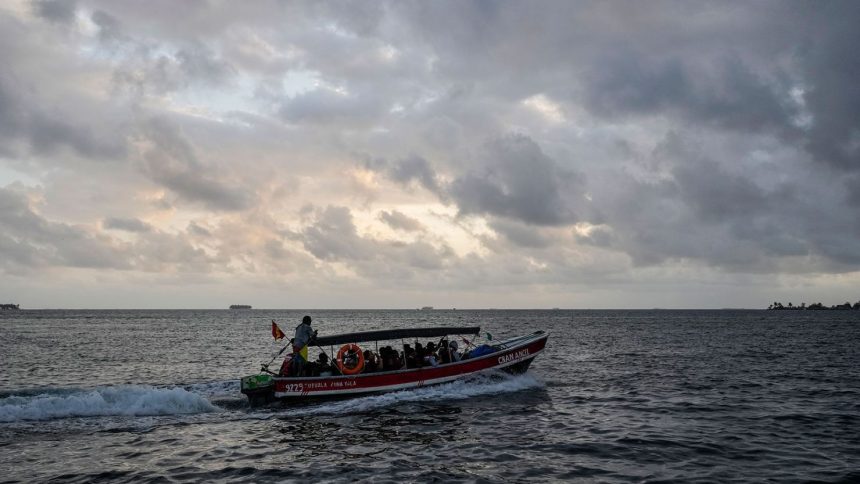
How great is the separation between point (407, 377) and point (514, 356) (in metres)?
5.67

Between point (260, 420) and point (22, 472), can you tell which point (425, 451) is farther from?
point (22, 472)

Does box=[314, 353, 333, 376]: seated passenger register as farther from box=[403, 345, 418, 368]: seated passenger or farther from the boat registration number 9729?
the boat registration number 9729

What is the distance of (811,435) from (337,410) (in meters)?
15.8

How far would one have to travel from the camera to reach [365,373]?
23.8 metres

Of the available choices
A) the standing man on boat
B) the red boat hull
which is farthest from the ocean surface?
the standing man on boat

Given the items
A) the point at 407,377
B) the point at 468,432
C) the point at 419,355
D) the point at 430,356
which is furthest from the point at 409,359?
the point at 468,432

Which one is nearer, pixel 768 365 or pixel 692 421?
pixel 692 421

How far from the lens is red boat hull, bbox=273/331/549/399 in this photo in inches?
901

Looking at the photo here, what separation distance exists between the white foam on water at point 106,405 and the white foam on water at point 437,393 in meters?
4.46

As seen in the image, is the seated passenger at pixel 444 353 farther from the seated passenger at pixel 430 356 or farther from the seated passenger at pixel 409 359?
the seated passenger at pixel 409 359

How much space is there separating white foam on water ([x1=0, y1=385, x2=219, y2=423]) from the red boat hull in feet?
11.0

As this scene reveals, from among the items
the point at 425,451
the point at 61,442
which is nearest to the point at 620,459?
the point at 425,451

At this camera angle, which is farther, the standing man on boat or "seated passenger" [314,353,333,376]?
"seated passenger" [314,353,333,376]

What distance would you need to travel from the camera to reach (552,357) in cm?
4319
